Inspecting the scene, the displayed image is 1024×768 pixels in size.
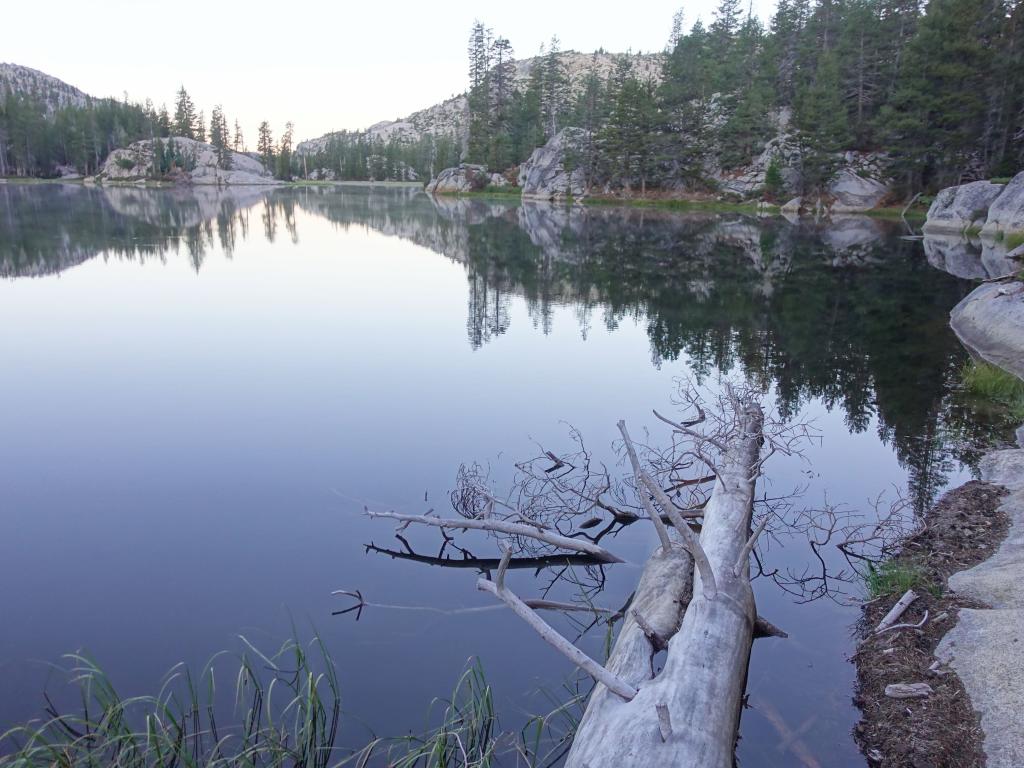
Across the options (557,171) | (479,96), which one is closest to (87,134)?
(479,96)

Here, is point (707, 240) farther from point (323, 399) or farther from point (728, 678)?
point (728, 678)

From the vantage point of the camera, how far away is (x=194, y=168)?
438ft

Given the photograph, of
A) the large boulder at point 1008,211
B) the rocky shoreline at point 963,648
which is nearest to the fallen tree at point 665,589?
the rocky shoreline at point 963,648

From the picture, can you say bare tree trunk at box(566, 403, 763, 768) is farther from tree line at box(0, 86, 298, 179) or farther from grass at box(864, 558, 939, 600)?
tree line at box(0, 86, 298, 179)

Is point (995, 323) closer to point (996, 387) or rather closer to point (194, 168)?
point (996, 387)

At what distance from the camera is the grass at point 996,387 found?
477 inches

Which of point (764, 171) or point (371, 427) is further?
point (764, 171)

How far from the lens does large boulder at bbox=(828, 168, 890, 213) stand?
61.6 metres

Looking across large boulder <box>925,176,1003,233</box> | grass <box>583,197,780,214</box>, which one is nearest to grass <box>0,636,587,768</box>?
large boulder <box>925,176,1003,233</box>

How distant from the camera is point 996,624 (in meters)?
5.47

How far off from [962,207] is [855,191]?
18.9 meters

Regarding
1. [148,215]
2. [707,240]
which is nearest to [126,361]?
[707,240]

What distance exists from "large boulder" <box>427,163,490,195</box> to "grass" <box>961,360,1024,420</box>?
278 feet

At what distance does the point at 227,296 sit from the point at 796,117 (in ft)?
186
